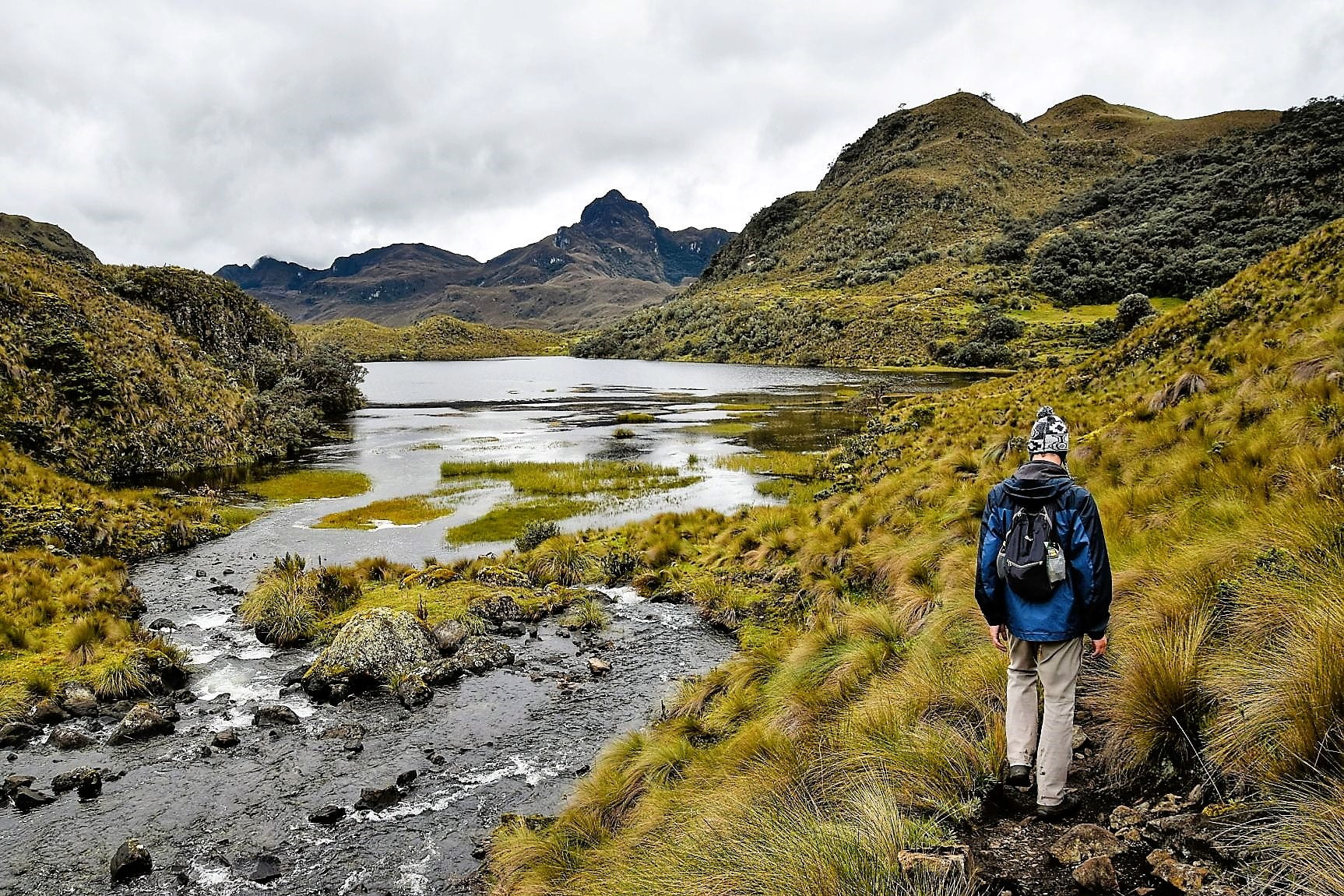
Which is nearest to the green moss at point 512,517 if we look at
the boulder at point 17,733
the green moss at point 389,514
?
the green moss at point 389,514

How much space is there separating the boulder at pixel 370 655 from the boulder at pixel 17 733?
3.89 m

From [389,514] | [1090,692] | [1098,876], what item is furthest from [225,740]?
[389,514]

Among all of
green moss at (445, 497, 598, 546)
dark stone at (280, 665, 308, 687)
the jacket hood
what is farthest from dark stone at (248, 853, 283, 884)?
green moss at (445, 497, 598, 546)

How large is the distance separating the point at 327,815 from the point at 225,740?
10.2 ft

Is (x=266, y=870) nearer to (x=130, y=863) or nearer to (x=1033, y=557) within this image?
(x=130, y=863)

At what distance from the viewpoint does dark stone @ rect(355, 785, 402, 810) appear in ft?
29.6

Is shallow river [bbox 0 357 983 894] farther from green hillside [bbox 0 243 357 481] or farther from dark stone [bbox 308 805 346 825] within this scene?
green hillside [bbox 0 243 357 481]

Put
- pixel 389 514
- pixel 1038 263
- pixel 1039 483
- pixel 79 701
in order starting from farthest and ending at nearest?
pixel 1038 263 < pixel 389 514 < pixel 79 701 < pixel 1039 483

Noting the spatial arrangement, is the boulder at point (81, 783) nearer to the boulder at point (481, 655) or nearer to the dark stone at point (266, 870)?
the dark stone at point (266, 870)

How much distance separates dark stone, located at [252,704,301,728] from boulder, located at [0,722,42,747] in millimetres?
3247

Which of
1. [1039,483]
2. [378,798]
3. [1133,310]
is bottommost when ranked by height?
[378,798]

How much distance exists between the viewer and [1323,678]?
13.5 feet

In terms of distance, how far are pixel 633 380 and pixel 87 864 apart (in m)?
112

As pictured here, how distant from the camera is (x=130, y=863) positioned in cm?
784
